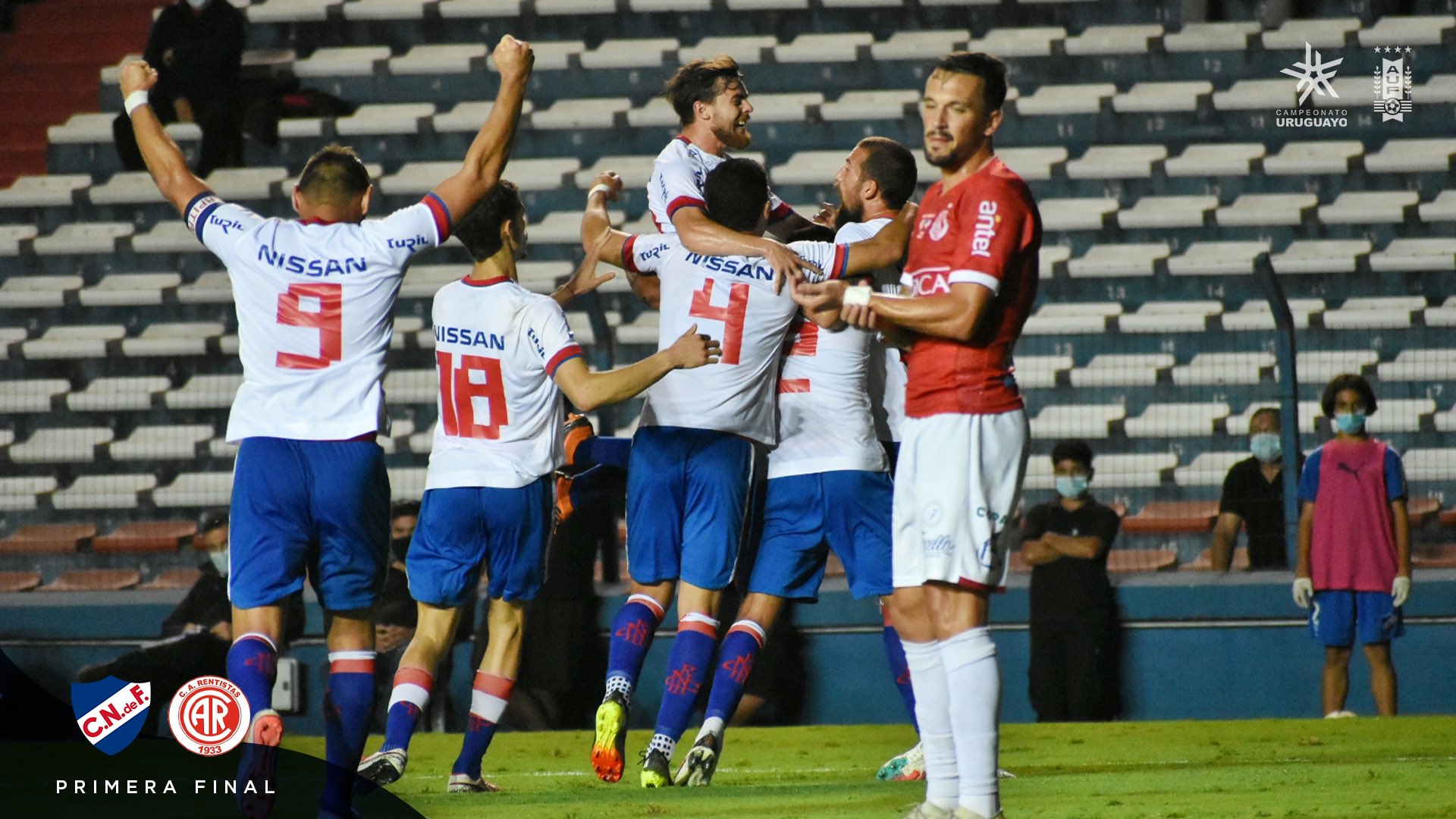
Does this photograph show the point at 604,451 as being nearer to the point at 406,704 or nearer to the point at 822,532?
the point at 822,532

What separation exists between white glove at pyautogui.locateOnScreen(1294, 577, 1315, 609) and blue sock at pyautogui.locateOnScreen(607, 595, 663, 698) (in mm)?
3723

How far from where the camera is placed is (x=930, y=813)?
3797mm

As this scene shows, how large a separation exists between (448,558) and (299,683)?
9.81ft

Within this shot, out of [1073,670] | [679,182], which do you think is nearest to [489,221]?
[679,182]

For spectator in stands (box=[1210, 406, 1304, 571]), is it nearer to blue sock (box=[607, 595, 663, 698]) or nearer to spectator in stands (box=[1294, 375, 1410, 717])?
spectator in stands (box=[1294, 375, 1410, 717])

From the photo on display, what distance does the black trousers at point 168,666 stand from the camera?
24.5 feet

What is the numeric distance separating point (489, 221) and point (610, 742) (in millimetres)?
1652

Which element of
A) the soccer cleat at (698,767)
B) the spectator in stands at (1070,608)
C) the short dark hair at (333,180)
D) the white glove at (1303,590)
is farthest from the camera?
the spectator in stands at (1070,608)

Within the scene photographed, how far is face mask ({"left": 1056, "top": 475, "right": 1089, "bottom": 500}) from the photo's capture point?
7.78m

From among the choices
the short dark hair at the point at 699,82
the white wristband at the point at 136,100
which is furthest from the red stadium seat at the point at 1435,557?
the white wristband at the point at 136,100

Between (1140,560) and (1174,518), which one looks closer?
(1140,560)

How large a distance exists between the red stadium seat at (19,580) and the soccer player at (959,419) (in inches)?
254

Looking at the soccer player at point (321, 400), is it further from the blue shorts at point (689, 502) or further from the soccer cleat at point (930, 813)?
the soccer cleat at point (930, 813)

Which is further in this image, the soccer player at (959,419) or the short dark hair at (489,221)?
the short dark hair at (489,221)
